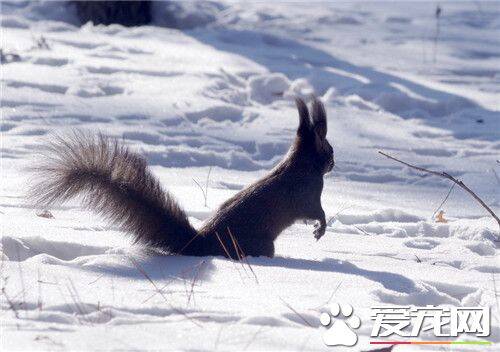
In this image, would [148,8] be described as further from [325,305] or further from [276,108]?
[325,305]

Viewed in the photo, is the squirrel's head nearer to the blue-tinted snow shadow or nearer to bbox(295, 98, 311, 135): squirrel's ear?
bbox(295, 98, 311, 135): squirrel's ear

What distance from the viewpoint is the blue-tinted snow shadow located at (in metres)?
8.88

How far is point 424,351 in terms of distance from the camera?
3148 millimetres

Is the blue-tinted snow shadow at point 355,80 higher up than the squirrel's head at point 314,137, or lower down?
lower down

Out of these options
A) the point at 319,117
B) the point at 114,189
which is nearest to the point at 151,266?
the point at 114,189

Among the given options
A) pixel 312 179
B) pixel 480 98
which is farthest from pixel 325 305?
pixel 480 98

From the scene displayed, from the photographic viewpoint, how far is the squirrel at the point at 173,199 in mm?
4188

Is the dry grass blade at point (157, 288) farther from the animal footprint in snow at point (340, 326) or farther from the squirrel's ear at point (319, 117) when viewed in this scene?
the squirrel's ear at point (319, 117)

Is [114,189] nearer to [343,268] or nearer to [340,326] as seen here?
[343,268]

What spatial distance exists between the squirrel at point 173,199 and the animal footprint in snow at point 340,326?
0.88 meters

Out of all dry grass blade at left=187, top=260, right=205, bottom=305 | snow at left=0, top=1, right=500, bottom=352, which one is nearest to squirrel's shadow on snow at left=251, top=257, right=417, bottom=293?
snow at left=0, top=1, right=500, bottom=352

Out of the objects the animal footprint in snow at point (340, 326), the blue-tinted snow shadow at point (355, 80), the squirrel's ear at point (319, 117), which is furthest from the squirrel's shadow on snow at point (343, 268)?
the blue-tinted snow shadow at point (355, 80)

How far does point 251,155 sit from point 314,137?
2482mm

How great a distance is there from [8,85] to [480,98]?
466cm
